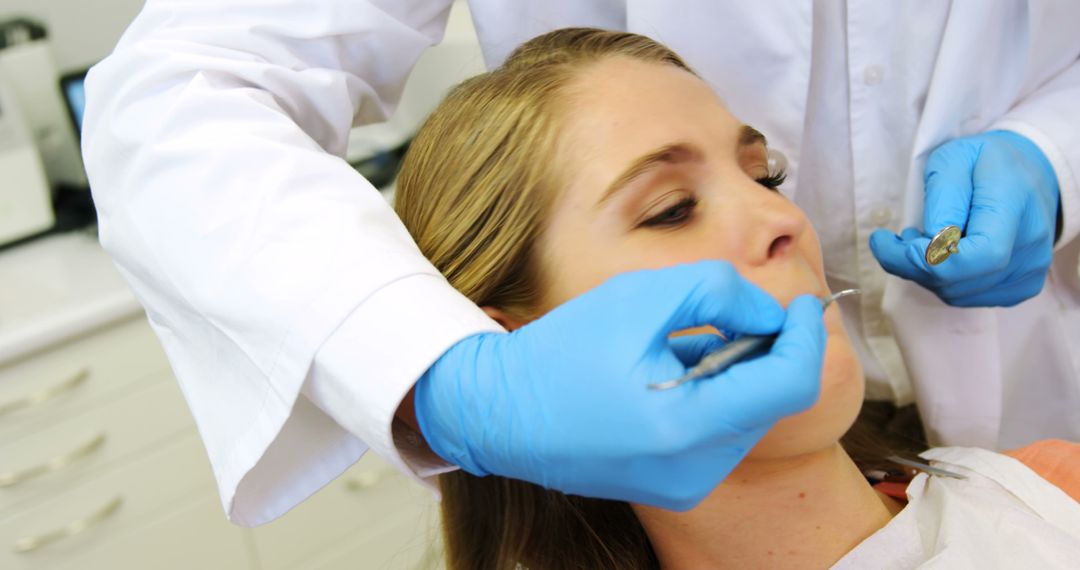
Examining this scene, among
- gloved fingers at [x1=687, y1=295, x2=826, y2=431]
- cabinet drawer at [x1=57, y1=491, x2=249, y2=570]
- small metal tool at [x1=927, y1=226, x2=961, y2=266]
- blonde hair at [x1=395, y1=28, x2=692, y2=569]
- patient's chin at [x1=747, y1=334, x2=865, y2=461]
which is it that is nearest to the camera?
gloved fingers at [x1=687, y1=295, x2=826, y2=431]

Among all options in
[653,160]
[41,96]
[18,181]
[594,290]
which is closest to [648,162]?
[653,160]

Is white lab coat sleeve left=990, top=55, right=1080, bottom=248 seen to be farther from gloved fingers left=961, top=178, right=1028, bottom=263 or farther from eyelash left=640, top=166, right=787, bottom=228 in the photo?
eyelash left=640, top=166, right=787, bottom=228

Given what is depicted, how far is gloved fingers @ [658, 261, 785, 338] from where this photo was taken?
76 centimetres

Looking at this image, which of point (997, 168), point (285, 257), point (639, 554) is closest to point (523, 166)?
point (285, 257)

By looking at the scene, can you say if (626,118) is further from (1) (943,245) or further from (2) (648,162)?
(1) (943,245)

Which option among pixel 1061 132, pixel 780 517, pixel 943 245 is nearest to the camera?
pixel 780 517

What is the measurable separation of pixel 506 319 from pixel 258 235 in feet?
0.91

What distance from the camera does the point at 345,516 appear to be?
2277mm

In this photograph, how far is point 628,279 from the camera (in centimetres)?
79

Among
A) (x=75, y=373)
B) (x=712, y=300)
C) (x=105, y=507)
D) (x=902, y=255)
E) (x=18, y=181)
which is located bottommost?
(x=105, y=507)

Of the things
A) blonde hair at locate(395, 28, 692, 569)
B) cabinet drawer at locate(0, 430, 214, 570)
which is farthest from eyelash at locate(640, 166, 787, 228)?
cabinet drawer at locate(0, 430, 214, 570)

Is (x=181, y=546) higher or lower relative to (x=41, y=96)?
lower

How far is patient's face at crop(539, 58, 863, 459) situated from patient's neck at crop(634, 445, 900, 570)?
0.08 m

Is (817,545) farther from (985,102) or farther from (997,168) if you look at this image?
(985,102)
